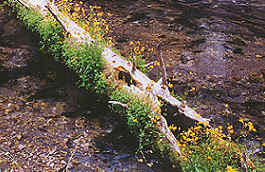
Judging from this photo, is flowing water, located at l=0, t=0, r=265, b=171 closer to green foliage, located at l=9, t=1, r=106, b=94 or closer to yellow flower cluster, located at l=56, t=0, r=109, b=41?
green foliage, located at l=9, t=1, r=106, b=94

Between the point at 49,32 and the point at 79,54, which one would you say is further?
the point at 49,32

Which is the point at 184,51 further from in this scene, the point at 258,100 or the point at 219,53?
the point at 258,100

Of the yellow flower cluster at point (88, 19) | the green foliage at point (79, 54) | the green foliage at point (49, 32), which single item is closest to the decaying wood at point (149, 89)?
the green foliage at point (79, 54)

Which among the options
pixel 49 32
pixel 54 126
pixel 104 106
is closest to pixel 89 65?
pixel 104 106

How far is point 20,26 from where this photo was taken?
11.2 meters

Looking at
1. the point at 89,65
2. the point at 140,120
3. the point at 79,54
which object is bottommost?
the point at 140,120

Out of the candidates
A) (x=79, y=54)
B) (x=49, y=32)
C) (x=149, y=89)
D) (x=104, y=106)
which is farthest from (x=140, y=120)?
(x=49, y=32)

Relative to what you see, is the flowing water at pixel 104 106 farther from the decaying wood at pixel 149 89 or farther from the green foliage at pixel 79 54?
the green foliage at pixel 79 54

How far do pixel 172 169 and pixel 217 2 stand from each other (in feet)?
40.0

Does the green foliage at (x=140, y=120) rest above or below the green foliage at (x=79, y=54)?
below

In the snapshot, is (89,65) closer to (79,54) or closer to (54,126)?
(79,54)

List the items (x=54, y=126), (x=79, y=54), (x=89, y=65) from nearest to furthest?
(x=54, y=126) → (x=89, y=65) → (x=79, y=54)

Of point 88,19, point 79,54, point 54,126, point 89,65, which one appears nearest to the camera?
point 54,126

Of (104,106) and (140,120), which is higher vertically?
(140,120)
